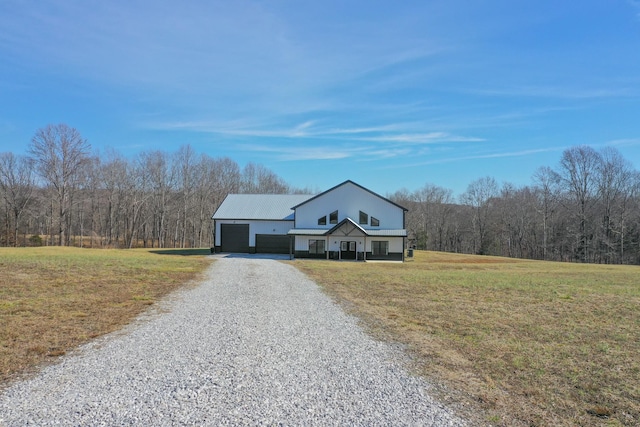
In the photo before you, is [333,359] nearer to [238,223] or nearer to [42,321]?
[42,321]

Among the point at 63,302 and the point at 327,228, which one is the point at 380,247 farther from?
the point at 63,302

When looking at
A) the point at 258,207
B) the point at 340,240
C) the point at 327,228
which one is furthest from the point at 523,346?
the point at 258,207

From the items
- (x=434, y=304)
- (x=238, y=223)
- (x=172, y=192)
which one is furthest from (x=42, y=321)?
(x=172, y=192)

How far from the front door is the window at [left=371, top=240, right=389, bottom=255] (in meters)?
1.66

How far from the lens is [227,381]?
5.14m

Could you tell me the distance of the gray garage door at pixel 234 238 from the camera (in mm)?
39750

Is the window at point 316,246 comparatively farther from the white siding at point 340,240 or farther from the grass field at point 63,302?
the grass field at point 63,302

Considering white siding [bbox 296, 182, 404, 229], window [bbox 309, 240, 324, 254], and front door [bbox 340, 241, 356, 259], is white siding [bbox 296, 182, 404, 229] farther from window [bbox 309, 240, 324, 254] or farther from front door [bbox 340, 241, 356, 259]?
front door [bbox 340, 241, 356, 259]

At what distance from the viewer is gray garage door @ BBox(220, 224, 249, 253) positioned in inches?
1565

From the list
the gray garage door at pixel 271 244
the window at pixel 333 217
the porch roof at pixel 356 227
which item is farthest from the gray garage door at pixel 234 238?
the window at pixel 333 217

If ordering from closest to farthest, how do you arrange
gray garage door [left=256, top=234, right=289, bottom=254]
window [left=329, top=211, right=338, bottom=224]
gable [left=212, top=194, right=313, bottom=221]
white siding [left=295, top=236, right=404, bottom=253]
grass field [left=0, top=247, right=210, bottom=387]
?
grass field [left=0, top=247, right=210, bottom=387], white siding [left=295, top=236, right=404, bottom=253], window [left=329, top=211, right=338, bottom=224], gray garage door [left=256, top=234, right=289, bottom=254], gable [left=212, top=194, right=313, bottom=221]

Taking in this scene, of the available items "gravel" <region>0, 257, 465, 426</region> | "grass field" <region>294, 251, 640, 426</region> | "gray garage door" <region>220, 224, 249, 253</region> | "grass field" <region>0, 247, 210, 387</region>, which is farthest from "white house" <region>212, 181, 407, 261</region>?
"gravel" <region>0, 257, 465, 426</region>

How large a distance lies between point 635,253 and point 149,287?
58.4 meters

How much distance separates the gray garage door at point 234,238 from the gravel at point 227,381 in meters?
30.9
